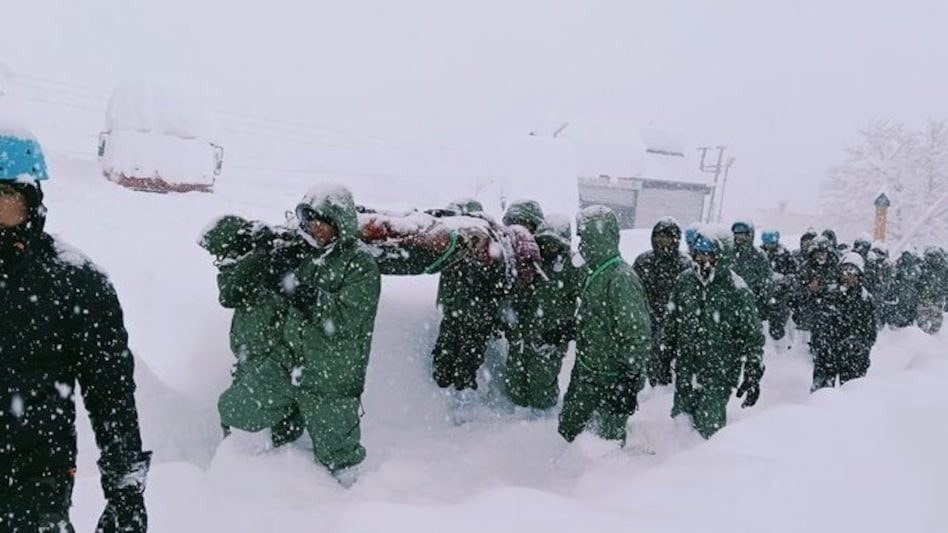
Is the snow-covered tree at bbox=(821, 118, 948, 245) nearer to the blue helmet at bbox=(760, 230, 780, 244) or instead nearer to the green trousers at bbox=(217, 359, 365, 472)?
the blue helmet at bbox=(760, 230, 780, 244)

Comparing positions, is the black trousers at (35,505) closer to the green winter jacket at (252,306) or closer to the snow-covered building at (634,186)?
the green winter jacket at (252,306)

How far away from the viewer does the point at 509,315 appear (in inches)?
241

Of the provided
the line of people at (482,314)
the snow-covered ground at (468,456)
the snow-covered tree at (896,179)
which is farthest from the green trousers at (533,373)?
the snow-covered tree at (896,179)

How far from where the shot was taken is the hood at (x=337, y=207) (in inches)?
159

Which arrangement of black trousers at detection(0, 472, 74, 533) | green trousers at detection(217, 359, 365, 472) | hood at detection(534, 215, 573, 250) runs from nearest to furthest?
black trousers at detection(0, 472, 74, 533), green trousers at detection(217, 359, 365, 472), hood at detection(534, 215, 573, 250)

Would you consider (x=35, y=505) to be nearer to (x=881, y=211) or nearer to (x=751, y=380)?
(x=751, y=380)

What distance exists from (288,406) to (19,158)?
263cm

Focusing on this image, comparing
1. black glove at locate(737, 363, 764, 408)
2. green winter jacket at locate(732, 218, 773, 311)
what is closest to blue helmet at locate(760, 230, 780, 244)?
green winter jacket at locate(732, 218, 773, 311)

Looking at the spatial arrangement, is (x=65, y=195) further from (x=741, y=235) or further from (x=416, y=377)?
(x=741, y=235)

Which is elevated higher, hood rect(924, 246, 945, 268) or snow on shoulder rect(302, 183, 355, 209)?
snow on shoulder rect(302, 183, 355, 209)

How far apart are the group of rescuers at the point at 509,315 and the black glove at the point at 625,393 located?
0.01 m

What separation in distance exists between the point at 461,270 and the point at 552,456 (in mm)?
1636

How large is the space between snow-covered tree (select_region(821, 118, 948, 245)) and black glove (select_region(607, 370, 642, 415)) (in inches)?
1555

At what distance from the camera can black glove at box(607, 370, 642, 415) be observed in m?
4.71
